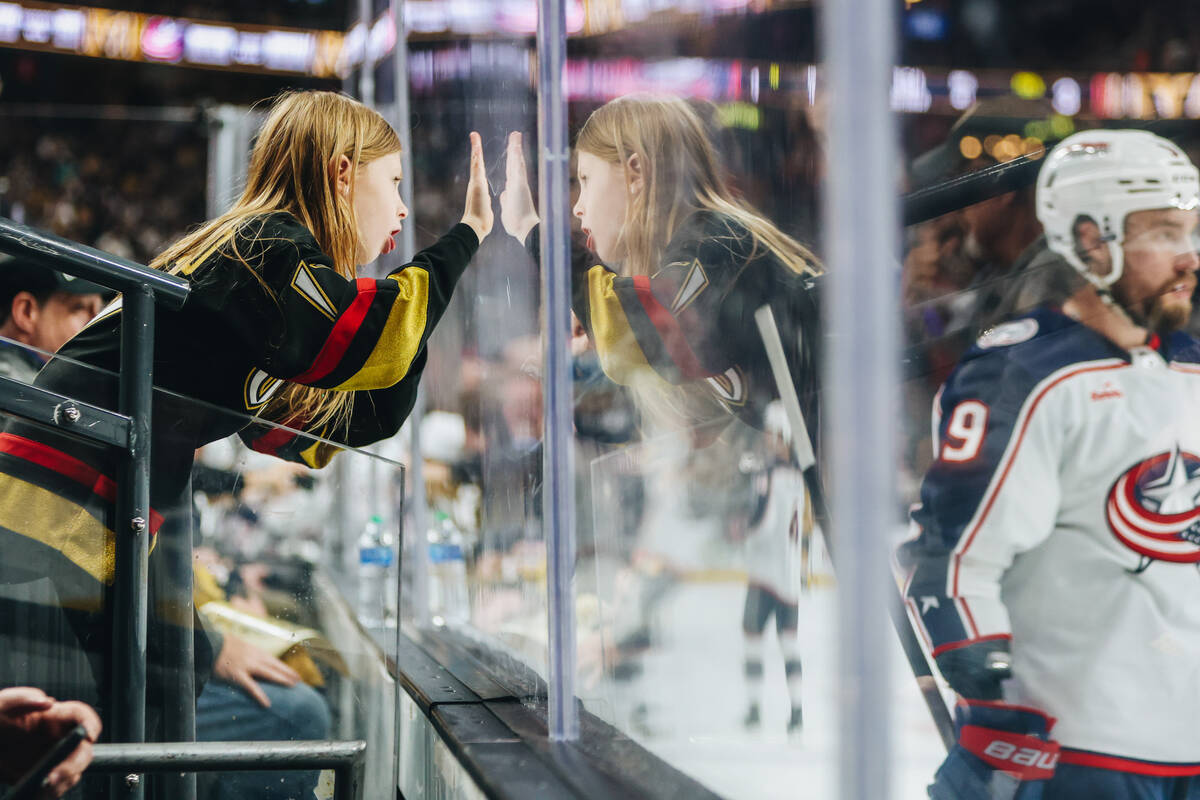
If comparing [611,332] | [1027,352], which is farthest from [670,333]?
[1027,352]

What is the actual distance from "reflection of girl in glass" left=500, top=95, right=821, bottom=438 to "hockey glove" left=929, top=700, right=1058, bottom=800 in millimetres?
251

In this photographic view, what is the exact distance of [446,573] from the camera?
7.16 feet

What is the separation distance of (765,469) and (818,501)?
0.34 feet

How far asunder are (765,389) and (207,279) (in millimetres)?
773

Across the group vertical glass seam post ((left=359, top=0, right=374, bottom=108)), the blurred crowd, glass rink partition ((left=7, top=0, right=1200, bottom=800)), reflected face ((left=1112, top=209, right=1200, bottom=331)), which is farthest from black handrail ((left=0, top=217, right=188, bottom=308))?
the blurred crowd

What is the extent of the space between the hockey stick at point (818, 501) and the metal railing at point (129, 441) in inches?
21.5

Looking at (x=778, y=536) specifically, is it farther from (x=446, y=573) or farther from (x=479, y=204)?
(x=446, y=573)

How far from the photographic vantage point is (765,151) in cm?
79

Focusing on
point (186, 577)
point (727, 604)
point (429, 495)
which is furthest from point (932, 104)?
point (429, 495)

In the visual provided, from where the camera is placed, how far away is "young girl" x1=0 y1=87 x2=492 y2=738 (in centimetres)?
108

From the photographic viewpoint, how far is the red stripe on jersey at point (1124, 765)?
0.83 metres

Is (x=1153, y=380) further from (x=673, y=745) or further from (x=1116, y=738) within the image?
(x=673, y=745)

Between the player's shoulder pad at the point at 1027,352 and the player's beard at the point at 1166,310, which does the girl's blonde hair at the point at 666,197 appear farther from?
the player's beard at the point at 1166,310

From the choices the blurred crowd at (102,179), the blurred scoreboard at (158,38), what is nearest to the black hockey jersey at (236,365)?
the blurred scoreboard at (158,38)
